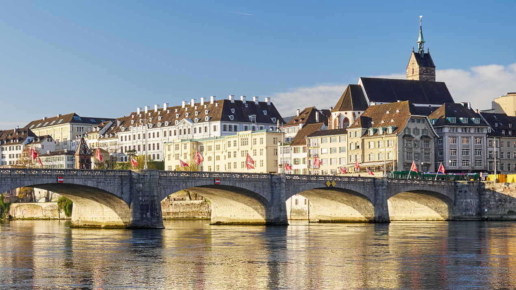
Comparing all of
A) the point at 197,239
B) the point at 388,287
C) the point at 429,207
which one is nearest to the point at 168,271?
the point at 388,287

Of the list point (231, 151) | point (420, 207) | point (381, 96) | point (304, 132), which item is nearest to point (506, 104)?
point (381, 96)

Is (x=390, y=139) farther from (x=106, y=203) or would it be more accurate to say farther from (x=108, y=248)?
(x=108, y=248)

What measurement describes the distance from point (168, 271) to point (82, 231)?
39570 mm

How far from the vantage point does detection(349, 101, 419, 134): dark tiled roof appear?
14362cm

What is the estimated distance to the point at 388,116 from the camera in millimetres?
147250

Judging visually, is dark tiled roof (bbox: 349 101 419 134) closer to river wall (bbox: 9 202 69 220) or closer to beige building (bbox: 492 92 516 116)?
beige building (bbox: 492 92 516 116)

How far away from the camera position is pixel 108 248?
65.6 m

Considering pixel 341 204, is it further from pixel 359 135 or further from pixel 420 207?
pixel 359 135

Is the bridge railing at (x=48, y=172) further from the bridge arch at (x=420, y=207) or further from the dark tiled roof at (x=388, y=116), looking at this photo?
the dark tiled roof at (x=388, y=116)

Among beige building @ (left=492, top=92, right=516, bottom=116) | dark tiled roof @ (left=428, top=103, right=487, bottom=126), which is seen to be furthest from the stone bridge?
beige building @ (left=492, top=92, right=516, bottom=116)

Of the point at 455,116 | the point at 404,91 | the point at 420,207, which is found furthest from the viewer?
the point at 404,91

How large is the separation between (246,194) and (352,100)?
70110 millimetres

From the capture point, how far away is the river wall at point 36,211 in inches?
5655

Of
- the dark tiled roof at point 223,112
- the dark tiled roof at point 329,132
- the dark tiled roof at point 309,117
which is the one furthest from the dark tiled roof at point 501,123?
the dark tiled roof at point 223,112
